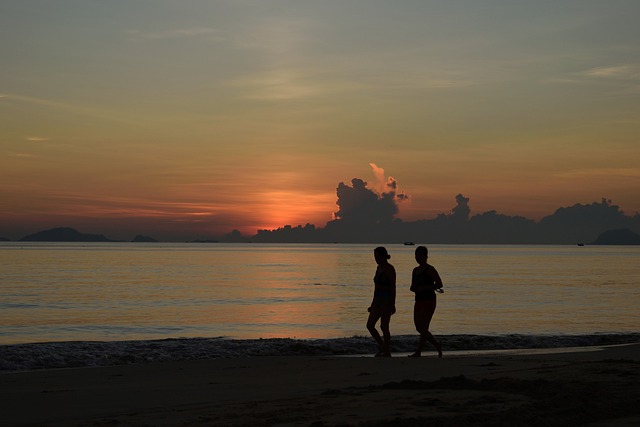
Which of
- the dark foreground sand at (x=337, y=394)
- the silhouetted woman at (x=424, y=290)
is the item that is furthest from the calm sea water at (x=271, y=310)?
the dark foreground sand at (x=337, y=394)

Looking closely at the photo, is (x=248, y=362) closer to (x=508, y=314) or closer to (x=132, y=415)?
(x=132, y=415)

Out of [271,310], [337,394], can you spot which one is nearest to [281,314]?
[271,310]

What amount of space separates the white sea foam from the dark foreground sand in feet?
10.4

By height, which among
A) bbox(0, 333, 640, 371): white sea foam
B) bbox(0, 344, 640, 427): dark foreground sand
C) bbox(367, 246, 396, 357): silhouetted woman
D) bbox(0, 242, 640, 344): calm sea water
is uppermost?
bbox(367, 246, 396, 357): silhouetted woman

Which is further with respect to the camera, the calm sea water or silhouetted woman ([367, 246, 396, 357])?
the calm sea water

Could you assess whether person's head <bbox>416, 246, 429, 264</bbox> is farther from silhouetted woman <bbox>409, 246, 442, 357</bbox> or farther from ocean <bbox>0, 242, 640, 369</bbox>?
ocean <bbox>0, 242, 640, 369</bbox>

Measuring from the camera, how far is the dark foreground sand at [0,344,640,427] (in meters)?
7.83

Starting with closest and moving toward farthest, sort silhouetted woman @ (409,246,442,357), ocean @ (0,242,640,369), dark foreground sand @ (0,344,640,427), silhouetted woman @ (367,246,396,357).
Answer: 1. dark foreground sand @ (0,344,640,427)
2. silhouetted woman @ (409,246,442,357)
3. silhouetted woman @ (367,246,396,357)
4. ocean @ (0,242,640,369)

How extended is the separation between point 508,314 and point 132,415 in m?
25.5

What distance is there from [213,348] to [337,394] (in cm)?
995

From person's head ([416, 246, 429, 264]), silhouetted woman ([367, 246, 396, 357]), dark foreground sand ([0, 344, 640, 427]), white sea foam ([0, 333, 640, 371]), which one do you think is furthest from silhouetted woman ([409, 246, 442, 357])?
white sea foam ([0, 333, 640, 371])

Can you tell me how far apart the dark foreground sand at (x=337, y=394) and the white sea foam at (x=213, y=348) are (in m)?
3.18

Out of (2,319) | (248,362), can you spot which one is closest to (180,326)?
(2,319)

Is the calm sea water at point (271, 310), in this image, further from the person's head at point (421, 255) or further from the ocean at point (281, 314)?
the person's head at point (421, 255)
